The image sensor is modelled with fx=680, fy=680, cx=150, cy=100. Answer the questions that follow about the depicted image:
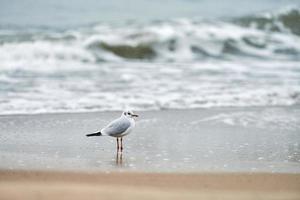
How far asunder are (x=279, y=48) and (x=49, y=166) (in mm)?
9417

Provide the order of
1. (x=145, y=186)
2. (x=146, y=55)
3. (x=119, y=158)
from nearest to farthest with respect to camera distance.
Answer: (x=145, y=186)
(x=119, y=158)
(x=146, y=55)

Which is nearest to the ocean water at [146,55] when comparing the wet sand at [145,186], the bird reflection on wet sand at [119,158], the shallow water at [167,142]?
the shallow water at [167,142]

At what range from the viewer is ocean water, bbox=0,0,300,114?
841cm

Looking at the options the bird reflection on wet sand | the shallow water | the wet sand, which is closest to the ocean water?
the shallow water

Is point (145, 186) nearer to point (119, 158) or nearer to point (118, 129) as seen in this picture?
point (119, 158)

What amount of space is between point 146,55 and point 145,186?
8.20 meters

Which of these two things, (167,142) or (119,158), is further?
(167,142)

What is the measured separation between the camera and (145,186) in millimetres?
4711

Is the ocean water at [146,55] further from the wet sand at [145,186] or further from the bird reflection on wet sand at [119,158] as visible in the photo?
the wet sand at [145,186]

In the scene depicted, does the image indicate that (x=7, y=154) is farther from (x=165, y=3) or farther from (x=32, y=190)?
(x=165, y=3)

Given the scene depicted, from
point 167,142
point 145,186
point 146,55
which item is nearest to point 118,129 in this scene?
point 167,142

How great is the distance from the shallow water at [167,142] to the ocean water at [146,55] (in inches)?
20.5

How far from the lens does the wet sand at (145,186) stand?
439cm

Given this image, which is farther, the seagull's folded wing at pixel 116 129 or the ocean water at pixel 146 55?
the ocean water at pixel 146 55
